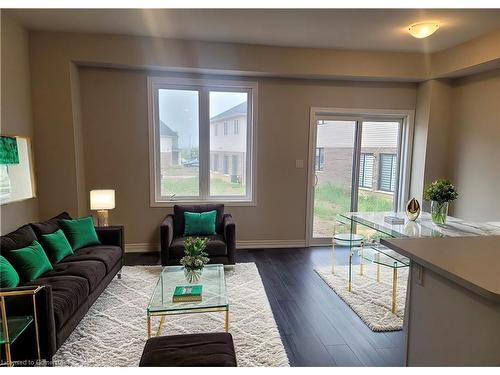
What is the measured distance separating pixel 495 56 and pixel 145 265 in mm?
4976

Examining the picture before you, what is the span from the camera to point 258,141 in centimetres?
465

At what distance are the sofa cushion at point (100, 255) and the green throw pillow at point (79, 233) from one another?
7 centimetres

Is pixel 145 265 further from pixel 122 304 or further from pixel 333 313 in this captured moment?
pixel 333 313

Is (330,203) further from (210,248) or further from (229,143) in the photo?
(210,248)

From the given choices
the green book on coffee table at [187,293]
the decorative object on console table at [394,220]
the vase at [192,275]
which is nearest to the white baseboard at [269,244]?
the decorative object on console table at [394,220]

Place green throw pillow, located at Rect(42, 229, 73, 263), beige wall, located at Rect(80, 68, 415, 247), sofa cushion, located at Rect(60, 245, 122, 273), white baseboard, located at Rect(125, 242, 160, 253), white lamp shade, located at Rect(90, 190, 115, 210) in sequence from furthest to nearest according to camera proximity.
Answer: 1. white baseboard, located at Rect(125, 242, 160, 253)
2. beige wall, located at Rect(80, 68, 415, 247)
3. white lamp shade, located at Rect(90, 190, 115, 210)
4. sofa cushion, located at Rect(60, 245, 122, 273)
5. green throw pillow, located at Rect(42, 229, 73, 263)

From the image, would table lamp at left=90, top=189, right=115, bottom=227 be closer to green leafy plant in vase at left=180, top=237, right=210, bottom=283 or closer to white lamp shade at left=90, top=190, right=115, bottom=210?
white lamp shade at left=90, top=190, right=115, bottom=210

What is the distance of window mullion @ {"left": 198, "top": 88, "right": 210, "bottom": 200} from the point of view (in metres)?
4.58

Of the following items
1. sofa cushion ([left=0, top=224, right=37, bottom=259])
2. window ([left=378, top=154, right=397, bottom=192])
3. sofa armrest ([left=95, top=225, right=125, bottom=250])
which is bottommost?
sofa armrest ([left=95, top=225, right=125, bottom=250])

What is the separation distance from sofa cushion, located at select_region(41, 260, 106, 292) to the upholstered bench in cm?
124

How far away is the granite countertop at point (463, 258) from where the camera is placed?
1.16 m

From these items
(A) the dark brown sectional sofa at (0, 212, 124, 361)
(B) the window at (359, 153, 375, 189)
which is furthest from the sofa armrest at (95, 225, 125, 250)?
(B) the window at (359, 153, 375, 189)

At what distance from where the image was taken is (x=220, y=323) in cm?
261

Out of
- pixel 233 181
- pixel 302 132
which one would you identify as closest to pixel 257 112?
pixel 302 132
